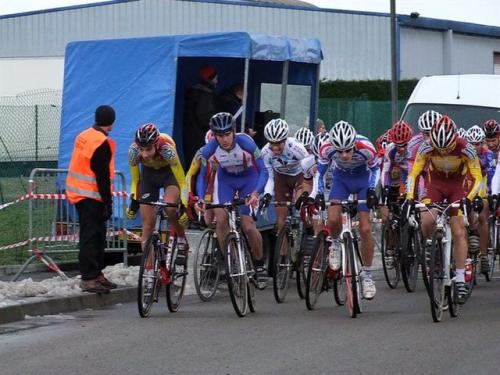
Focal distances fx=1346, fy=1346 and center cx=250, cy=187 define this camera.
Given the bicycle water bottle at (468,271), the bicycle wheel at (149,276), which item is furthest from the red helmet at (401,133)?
the bicycle wheel at (149,276)

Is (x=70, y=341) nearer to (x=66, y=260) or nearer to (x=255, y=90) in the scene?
(x=66, y=260)

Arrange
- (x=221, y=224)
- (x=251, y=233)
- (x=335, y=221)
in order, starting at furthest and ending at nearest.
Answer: (x=251, y=233)
(x=221, y=224)
(x=335, y=221)

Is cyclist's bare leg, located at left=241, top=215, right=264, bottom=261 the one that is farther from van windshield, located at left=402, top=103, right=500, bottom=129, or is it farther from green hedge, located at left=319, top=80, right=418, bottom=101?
green hedge, located at left=319, top=80, right=418, bottom=101

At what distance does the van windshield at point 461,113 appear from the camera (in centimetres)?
1988

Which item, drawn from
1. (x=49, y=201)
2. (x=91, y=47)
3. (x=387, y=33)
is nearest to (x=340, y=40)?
(x=387, y=33)

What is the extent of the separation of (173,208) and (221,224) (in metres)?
0.51

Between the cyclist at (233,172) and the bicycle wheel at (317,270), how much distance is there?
2.52 feet

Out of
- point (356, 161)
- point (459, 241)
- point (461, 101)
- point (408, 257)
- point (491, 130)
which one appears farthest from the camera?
point (461, 101)

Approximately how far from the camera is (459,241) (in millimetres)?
12461

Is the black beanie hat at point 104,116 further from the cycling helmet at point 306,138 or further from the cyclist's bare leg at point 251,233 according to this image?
the cycling helmet at point 306,138

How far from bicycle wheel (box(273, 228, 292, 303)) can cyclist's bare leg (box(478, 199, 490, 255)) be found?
2.93 metres

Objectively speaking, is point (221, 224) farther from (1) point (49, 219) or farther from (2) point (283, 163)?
(1) point (49, 219)

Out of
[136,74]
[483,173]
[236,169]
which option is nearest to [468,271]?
[236,169]

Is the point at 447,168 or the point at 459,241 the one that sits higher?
the point at 447,168
